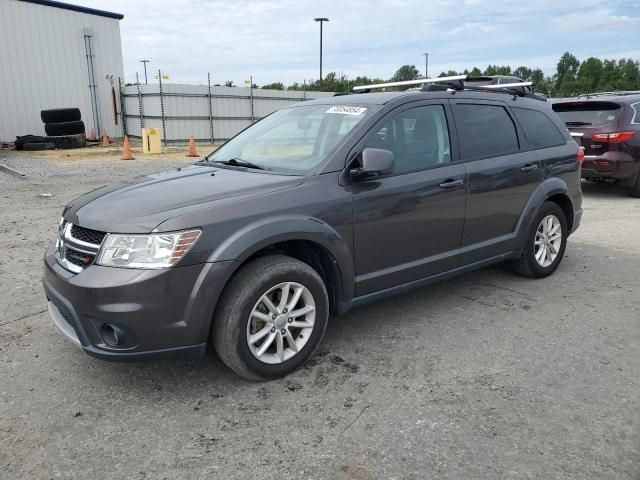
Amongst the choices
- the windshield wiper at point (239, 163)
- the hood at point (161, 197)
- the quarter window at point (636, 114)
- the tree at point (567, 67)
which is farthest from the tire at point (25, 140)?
the tree at point (567, 67)

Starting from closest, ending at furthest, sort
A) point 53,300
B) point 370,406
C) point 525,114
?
point 370,406 → point 53,300 → point 525,114

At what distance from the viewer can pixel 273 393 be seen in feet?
10.3

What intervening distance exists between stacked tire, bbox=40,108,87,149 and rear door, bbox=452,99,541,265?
18202 mm

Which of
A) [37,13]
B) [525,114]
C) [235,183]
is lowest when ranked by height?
[235,183]

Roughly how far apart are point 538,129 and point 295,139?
7.79 feet

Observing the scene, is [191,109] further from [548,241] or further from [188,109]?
[548,241]

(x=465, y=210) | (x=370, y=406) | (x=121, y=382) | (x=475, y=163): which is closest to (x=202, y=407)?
(x=121, y=382)

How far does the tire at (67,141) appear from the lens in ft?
62.9

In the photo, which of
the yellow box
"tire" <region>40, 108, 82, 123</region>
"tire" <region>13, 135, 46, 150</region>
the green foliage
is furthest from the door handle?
the green foliage

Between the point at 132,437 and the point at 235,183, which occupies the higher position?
the point at 235,183

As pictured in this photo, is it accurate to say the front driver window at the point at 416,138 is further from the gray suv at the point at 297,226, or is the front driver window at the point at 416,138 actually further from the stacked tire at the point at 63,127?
the stacked tire at the point at 63,127

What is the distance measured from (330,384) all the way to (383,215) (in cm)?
115

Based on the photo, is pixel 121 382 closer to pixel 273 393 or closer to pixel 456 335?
pixel 273 393

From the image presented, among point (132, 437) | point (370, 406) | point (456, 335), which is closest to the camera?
point (132, 437)
